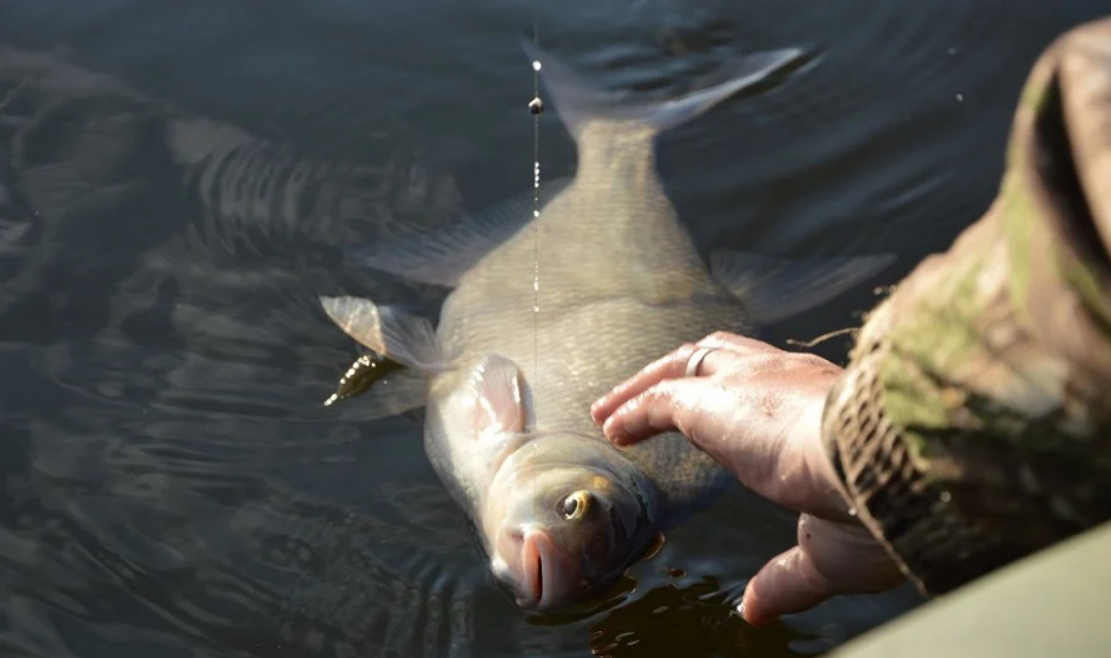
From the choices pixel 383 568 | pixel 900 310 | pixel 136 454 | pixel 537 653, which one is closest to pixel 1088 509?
pixel 900 310

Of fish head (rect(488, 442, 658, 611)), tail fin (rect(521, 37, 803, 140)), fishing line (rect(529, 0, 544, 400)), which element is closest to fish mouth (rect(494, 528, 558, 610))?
fish head (rect(488, 442, 658, 611))

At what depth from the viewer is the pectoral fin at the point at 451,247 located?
4.15m

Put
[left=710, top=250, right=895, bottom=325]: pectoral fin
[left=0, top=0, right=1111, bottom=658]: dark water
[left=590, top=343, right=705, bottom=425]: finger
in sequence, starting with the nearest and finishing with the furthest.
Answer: [left=590, top=343, right=705, bottom=425]: finger → [left=0, top=0, right=1111, bottom=658]: dark water → [left=710, top=250, right=895, bottom=325]: pectoral fin

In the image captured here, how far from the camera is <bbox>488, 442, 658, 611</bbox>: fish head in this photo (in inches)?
123

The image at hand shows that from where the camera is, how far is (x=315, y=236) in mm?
4328

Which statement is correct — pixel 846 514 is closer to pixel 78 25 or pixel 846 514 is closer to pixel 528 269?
pixel 528 269

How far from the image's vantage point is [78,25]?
5012 millimetres

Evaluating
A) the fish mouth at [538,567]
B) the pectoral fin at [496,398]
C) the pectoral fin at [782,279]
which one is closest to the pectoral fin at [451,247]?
the pectoral fin at [496,398]

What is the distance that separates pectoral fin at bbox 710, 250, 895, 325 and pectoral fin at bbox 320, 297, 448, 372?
0.90 m

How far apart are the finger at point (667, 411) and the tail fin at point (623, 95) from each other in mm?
1874

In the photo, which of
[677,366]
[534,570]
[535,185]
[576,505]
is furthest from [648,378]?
[535,185]

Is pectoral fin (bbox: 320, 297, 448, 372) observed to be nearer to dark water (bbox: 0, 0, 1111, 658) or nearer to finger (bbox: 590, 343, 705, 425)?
dark water (bbox: 0, 0, 1111, 658)

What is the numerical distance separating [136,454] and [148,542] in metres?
0.32

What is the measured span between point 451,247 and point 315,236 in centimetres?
45
